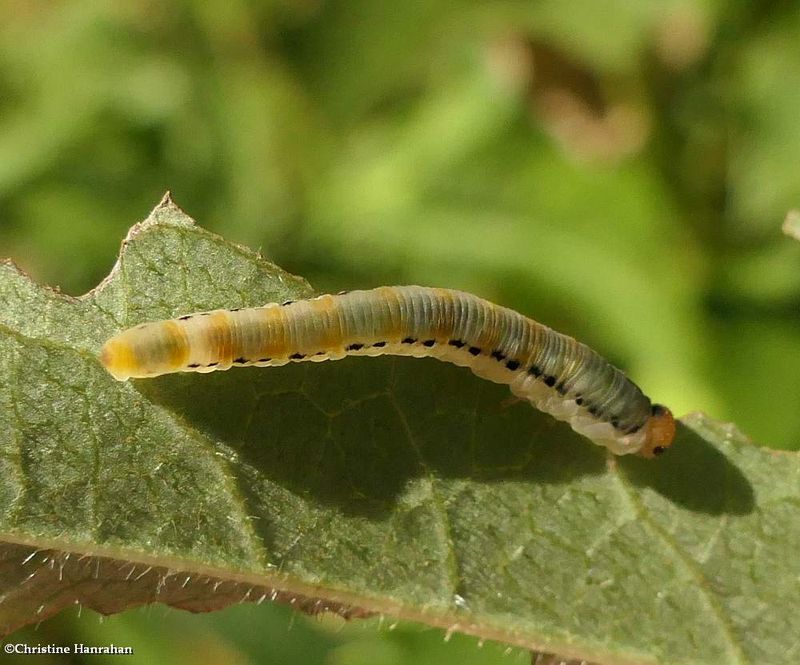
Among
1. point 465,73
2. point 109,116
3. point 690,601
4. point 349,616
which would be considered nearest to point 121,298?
point 349,616

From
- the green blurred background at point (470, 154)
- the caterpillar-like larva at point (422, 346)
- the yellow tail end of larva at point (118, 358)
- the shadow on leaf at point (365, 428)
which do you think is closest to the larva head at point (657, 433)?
the caterpillar-like larva at point (422, 346)

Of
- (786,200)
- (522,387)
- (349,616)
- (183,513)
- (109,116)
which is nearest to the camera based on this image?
(183,513)

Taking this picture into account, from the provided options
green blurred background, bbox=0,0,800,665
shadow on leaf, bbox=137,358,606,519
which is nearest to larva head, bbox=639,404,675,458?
shadow on leaf, bbox=137,358,606,519

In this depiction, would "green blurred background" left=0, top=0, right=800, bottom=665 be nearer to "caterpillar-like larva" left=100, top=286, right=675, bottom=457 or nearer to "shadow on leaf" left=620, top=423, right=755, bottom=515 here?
"shadow on leaf" left=620, top=423, right=755, bottom=515

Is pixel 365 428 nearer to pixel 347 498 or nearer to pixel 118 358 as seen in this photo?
pixel 347 498

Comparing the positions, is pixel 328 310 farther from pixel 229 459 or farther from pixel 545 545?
pixel 545 545

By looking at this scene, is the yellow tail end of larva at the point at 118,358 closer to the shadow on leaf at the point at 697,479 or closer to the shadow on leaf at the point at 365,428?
the shadow on leaf at the point at 365,428
